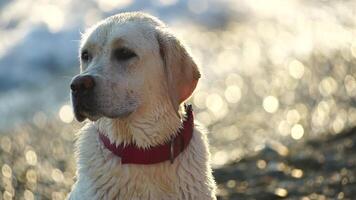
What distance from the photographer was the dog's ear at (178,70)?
18.5 ft

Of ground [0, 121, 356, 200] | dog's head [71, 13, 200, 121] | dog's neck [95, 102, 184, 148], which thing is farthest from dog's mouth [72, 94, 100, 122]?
ground [0, 121, 356, 200]

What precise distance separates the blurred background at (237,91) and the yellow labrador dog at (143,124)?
0.69 m

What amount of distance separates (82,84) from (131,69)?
380 millimetres

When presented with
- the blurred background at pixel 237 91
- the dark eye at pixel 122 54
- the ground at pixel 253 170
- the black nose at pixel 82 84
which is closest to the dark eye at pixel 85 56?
the dark eye at pixel 122 54

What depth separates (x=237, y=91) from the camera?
11773 mm

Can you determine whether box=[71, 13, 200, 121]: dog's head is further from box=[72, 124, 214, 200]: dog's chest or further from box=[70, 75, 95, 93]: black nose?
box=[72, 124, 214, 200]: dog's chest

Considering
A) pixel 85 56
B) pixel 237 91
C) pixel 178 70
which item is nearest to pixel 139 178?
pixel 178 70

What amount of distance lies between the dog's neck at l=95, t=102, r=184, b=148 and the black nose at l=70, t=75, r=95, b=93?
34 centimetres

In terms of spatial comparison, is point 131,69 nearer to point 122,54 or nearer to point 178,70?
point 122,54

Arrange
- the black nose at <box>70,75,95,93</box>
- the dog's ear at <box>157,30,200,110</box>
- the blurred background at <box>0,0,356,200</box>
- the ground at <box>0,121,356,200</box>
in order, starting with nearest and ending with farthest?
1. the black nose at <box>70,75,95,93</box>
2. the dog's ear at <box>157,30,200,110</box>
3. the ground at <box>0,121,356,200</box>
4. the blurred background at <box>0,0,356,200</box>

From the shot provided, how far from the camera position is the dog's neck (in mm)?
5723

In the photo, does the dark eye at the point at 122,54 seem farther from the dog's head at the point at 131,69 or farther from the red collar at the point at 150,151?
the red collar at the point at 150,151

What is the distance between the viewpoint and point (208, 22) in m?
15.3

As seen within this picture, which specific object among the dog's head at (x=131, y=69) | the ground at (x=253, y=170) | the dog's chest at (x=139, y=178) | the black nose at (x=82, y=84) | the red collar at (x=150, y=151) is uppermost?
the ground at (x=253, y=170)
